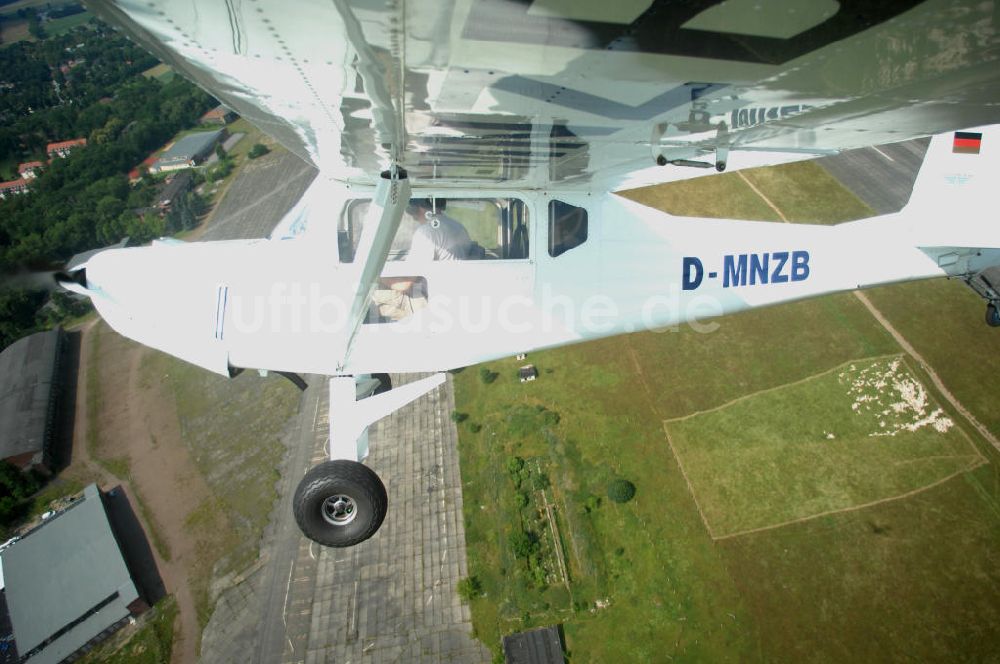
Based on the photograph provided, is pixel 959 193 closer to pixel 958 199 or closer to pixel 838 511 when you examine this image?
pixel 958 199

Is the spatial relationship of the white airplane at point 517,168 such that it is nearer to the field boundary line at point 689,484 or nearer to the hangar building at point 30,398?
the field boundary line at point 689,484

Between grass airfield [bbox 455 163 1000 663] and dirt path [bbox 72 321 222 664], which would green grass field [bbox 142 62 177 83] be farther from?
grass airfield [bbox 455 163 1000 663]

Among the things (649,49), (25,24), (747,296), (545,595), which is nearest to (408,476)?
(545,595)

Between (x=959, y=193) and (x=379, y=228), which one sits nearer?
(x=379, y=228)

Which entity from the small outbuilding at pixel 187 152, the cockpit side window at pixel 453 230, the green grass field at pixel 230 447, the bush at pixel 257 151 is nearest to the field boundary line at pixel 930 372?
the cockpit side window at pixel 453 230

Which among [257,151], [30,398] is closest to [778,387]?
[30,398]

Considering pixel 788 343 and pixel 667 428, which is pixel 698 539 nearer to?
pixel 667 428
